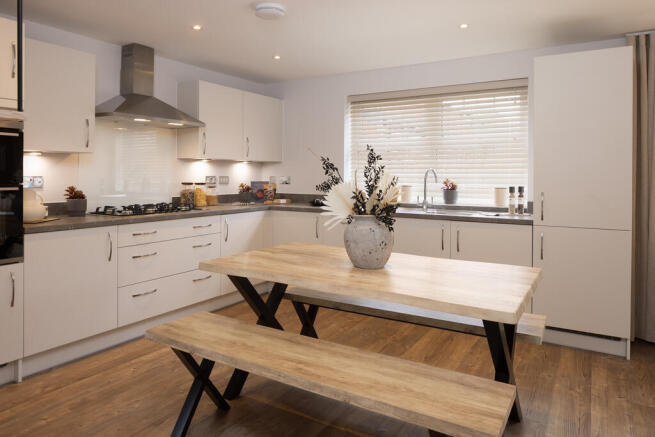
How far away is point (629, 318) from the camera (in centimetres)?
318

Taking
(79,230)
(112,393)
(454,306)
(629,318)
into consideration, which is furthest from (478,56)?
(112,393)

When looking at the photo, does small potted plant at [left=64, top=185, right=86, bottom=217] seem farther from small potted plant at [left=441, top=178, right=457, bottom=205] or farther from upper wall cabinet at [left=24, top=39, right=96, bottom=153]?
small potted plant at [left=441, top=178, right=457, bottom=205]

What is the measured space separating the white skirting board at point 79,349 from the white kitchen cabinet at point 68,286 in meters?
0.09

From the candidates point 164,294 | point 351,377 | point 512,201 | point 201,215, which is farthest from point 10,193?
point 512,201

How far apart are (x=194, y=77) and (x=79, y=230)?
7.50 feet

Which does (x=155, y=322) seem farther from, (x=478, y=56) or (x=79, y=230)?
(x=478, y=56)

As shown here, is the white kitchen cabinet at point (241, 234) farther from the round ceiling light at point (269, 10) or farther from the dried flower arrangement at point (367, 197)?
the dried flower arrangement at point (367, 197)

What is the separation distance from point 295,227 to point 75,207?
6.78ft

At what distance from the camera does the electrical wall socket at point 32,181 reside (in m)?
3.33

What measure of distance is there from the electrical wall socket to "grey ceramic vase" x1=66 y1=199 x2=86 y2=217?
0.76ft

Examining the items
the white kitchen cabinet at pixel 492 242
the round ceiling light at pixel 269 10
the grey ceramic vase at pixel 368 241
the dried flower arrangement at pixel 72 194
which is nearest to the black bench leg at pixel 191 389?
the grey ceramic vase at pixel 368 241

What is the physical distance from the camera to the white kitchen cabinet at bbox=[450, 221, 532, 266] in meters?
3.53

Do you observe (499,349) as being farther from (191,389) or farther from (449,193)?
(449,193)

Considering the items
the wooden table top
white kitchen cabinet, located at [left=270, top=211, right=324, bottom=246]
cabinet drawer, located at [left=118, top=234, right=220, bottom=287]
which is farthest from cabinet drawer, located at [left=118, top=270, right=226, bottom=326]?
the wooden table top
